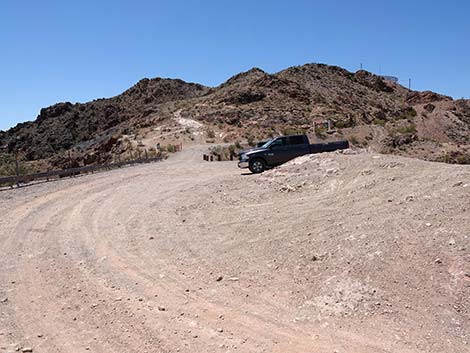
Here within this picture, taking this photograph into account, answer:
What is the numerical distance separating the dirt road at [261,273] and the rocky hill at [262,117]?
2309cm

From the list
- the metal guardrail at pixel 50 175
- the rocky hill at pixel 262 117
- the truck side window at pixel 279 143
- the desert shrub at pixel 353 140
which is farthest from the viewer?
the rocky hill at pixel 262 117

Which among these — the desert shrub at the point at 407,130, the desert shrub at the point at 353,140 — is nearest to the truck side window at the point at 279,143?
the desert shrub at the point at 353,140

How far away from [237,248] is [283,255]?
44.2 inches

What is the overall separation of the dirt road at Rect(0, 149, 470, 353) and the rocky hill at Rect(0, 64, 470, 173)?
2309 cm

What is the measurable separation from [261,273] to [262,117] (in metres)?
54.2

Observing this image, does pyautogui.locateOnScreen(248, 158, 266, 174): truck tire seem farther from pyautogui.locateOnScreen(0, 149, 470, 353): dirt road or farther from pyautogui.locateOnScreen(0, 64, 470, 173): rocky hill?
pyautogui.locateOnScreen(0, 64, 470, 173): rocky hill

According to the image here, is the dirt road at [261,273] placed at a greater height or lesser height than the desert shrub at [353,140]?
lesser

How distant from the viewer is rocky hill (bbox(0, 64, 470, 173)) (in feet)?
158

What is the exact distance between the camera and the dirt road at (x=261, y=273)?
5883 millimetres

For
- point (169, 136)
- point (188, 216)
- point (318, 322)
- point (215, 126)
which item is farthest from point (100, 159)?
point (318, 322)

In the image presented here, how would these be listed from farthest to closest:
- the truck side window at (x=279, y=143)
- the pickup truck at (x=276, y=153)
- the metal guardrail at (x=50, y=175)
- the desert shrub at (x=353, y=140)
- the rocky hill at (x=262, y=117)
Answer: the rocky hill at (x=262, y=117) < the desert shrub at (x=353, y=140) < the truck side window at (x=279, y=143) < the pickup truck at (x=276, y=153) < the metal guardrail at (x=50, y=175)

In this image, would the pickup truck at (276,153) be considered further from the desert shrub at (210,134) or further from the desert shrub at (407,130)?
the desert shrub at (210,134)

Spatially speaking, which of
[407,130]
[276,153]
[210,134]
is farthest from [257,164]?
[210,134]

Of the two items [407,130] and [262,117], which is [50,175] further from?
[262,117]
